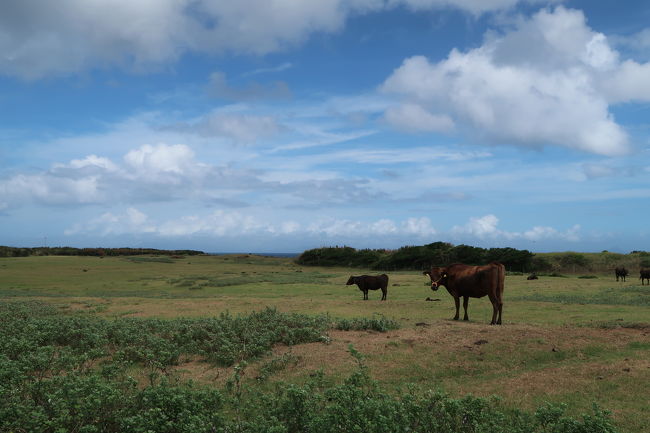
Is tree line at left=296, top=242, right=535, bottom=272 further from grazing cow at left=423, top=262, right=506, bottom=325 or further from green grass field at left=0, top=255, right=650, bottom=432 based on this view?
grazing cow at left=423, top=262, right=506, bottom=325

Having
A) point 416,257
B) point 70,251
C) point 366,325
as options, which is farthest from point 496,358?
point 70,251

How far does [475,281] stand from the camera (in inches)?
684

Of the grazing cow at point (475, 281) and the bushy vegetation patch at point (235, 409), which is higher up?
the grazing cow at point (475, 281)

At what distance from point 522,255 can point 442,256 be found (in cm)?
1090

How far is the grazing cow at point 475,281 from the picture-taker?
54.7 ft

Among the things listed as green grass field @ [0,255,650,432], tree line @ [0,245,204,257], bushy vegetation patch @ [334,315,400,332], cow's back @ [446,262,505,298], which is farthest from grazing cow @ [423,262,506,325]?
tree line @ [0,245,204,257]

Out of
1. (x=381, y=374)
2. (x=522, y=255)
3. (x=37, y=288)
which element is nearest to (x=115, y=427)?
(x=381, y=374)

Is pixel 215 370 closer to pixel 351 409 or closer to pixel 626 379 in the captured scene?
pixel 351 409

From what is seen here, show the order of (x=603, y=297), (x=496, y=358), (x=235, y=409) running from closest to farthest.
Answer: (x=235, y=409), (x=496, y=358), (x=603, y=297)

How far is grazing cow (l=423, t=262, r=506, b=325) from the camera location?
16.7 m

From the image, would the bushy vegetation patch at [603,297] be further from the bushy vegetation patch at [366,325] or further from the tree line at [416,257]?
the tree line at [416,257]

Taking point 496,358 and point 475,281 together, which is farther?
point 475,281

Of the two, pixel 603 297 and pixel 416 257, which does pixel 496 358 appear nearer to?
pixel 603 297

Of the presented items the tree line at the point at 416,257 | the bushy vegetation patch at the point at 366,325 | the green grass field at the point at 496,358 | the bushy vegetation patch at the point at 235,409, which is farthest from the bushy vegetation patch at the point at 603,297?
the tree line at the point at 416,257
